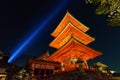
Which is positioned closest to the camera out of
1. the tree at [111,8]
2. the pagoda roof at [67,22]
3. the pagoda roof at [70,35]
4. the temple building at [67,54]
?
the tree at [111,8]

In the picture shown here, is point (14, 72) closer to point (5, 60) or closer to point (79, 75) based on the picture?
point (5, 60)

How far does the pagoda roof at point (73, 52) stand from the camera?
25422mm

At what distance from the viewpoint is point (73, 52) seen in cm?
2605

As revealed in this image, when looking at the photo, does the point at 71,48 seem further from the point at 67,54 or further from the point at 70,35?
the point at 70,35

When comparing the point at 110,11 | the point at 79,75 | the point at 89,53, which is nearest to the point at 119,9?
the point at 110,11

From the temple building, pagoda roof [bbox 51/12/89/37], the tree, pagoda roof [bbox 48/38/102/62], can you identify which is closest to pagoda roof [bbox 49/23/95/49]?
the temple building

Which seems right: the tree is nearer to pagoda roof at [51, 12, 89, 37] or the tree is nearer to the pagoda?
the pagoda

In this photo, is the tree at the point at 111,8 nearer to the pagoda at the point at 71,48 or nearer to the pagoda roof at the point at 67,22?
the pagoda at the point at 71,48

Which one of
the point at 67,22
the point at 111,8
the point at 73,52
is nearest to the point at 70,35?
the point at 67,22

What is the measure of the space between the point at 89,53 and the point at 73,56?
9.79 feet

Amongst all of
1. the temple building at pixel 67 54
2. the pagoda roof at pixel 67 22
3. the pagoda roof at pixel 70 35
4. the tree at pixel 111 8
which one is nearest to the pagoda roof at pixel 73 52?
the temple building at pixel 67 54

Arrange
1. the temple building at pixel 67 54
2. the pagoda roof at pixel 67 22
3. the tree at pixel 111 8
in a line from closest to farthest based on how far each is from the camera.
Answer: the tree at pixel 111 8 < the temple building at pixel 67 54 < the pagoda roof at pixel 67 22

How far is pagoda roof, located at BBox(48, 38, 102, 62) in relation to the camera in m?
25.4

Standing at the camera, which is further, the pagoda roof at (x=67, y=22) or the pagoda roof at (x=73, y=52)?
the pagoda roof at (x=67, y=22)
